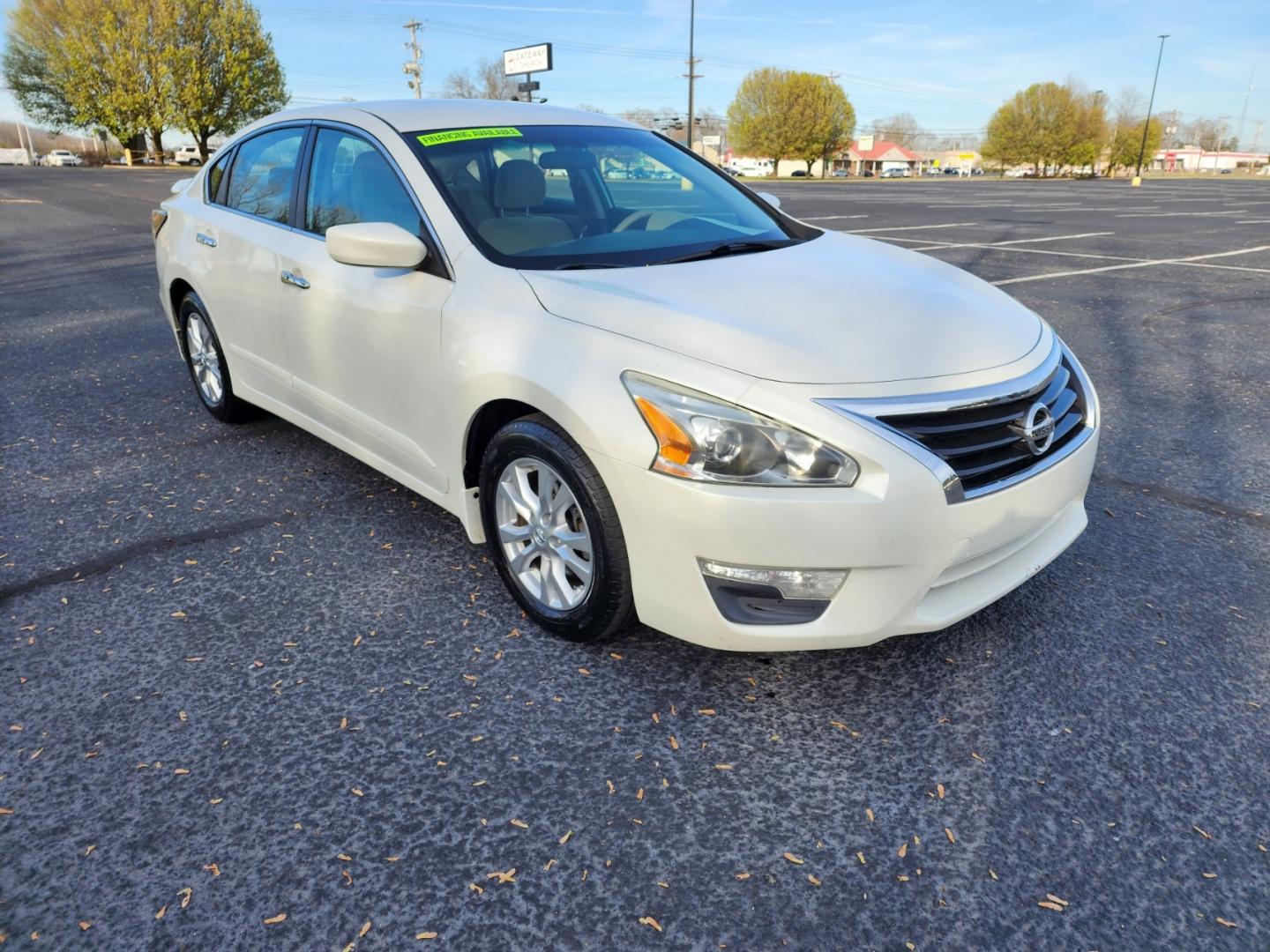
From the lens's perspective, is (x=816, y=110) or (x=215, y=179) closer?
(x=215, y=179)

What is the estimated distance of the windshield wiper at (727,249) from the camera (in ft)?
9.97

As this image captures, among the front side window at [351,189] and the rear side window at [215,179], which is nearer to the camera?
the front side window at [351,189]

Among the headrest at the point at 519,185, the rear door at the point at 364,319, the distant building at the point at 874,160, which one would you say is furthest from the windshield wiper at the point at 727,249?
the distant building at the point at 874,160

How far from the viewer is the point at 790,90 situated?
8331 centimetres

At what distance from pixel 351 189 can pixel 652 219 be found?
117cm

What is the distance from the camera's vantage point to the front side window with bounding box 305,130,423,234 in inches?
127

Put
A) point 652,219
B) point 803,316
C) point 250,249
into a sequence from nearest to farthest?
point 803,316, point 652,219, point 250,249

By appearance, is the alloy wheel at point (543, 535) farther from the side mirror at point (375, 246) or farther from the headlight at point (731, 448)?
the side mirror at point (375, 246)

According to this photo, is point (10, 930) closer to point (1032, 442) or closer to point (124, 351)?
point (1032, 442)

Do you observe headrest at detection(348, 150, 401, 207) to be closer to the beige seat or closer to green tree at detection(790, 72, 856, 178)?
the beige seat

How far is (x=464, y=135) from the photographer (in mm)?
3406

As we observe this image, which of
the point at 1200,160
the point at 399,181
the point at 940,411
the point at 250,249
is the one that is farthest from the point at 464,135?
the point at 1200,160

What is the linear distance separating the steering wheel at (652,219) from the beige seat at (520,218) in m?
0.27

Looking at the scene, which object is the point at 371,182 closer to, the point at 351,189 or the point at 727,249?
the point at 351,189
